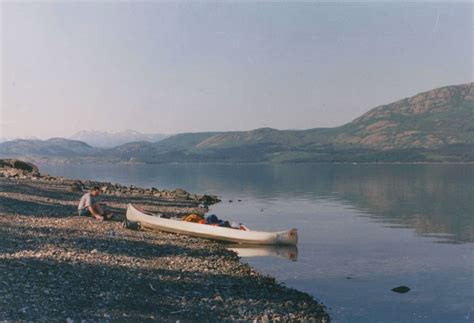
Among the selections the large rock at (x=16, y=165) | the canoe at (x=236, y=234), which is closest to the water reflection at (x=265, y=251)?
the canoe at (x=236, y=234)

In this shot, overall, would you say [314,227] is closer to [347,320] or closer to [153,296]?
[347,320]

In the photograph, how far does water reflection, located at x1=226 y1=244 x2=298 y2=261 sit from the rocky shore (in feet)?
4.78

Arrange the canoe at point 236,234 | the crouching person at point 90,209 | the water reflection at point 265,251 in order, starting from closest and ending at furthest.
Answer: the water reflection at point 265,251
the canoe at point 236,234
the crouching person at point 90,209

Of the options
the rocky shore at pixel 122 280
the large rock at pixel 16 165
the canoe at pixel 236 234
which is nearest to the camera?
the rocky shore at pixel 122 280

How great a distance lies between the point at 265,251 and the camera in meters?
31.6

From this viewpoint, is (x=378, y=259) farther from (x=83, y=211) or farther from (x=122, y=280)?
(x=83, y=211)

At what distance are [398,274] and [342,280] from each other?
3782 mm

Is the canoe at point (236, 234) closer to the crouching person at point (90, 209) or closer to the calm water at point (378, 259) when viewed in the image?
the calm water at point (378, 259)

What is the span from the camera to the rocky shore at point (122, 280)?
547 inches

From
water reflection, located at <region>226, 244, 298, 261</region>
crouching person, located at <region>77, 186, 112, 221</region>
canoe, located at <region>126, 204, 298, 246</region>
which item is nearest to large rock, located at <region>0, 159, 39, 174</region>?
crouching person, located at <region>77, 186, 112, 221</region>

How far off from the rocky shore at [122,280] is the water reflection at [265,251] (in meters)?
1.46

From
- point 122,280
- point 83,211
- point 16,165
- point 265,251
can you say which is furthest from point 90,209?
point 16,165

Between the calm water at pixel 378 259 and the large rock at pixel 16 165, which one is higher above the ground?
the large rock at pixel 16 165

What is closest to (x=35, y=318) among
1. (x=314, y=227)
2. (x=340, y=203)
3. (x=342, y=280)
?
(x=342, y=280)
